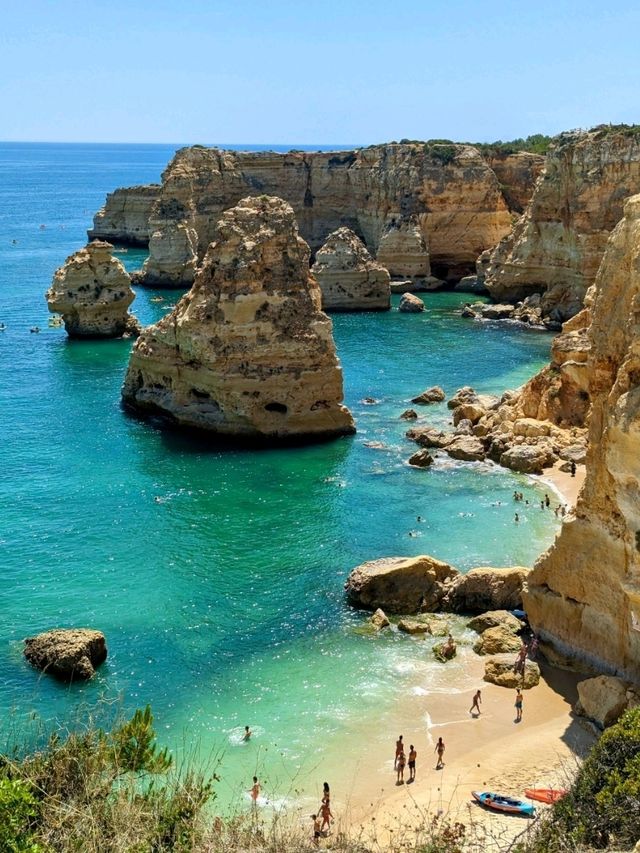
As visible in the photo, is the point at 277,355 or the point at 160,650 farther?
the point at 277,355

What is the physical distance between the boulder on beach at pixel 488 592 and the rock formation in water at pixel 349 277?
48861mm

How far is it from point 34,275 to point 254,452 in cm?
5687

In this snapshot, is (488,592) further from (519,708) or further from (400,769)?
(400,769)

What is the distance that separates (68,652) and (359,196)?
76.0 m

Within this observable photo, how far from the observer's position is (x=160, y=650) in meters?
25.9

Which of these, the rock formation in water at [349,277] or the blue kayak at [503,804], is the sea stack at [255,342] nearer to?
the blue kayak at [503,804]

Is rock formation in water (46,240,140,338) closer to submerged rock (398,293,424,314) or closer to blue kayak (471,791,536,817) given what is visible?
submerged rock (398,293,424,314)

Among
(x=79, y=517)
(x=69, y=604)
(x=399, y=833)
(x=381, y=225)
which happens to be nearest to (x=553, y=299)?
(x=381, y=225)

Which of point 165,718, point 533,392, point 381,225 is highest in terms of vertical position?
point 381,225

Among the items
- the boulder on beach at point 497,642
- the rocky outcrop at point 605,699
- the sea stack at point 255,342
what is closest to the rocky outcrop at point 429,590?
the boulder on beach at point 497,642

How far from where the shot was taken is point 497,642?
25.5 m

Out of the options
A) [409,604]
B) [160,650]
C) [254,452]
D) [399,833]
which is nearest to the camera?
[399,833]

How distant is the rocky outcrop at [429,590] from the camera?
91.8 ft

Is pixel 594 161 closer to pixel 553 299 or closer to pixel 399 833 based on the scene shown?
pixel 553 299
